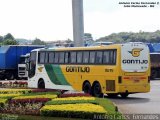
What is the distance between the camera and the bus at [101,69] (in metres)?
23.3

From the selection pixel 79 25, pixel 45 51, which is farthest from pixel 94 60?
pixel 79 25

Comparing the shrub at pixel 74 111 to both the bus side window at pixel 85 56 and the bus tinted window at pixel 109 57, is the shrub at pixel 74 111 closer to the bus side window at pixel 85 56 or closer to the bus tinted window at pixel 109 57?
the bus tinted window at pixel 109 57

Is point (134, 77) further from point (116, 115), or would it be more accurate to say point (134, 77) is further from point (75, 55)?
point (116, 115)

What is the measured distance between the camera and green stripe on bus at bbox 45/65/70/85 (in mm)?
27875

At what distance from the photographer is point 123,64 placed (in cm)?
2323

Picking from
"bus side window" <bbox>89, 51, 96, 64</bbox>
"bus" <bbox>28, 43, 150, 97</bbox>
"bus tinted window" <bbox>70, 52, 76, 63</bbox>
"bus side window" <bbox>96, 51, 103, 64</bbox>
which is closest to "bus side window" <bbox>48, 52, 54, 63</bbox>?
"bus" <bbox>28, 43, 150, 97</bbox>

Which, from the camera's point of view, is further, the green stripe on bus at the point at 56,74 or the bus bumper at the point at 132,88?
the green stripe on bus at the point at 56,74

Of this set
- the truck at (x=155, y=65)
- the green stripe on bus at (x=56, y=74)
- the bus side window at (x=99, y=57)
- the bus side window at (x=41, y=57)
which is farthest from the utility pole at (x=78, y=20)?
the truck at (x=155, y=65)

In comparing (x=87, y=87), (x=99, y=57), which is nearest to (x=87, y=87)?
(x=87, y=87)

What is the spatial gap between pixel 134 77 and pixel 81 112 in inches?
408

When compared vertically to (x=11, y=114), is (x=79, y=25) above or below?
above

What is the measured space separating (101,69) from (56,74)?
4635 mm

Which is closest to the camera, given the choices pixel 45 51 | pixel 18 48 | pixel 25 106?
pixel 25 106

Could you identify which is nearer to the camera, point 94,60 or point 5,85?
point 94,60
